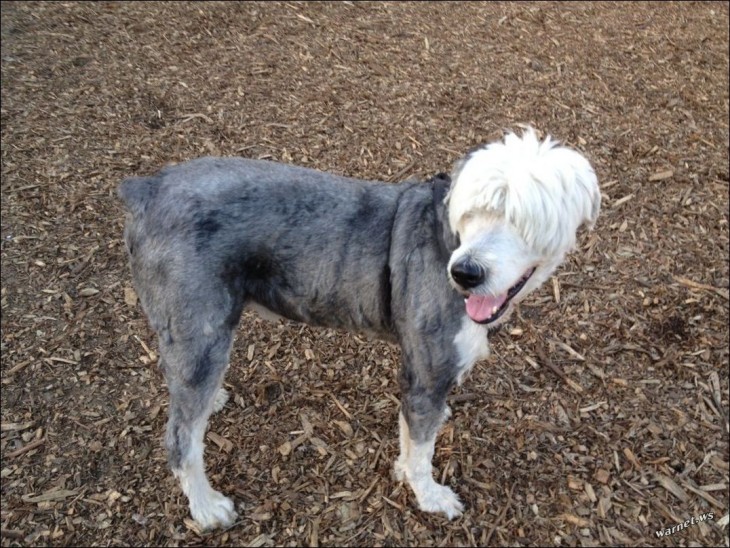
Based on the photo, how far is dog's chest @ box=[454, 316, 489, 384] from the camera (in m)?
2.93

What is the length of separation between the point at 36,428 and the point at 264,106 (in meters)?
3.44

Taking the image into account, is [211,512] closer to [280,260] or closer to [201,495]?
[201,495]

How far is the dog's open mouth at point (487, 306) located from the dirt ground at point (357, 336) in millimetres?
1454

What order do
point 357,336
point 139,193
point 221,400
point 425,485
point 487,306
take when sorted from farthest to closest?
A: point 357,336
point 221,400
point 425,485
point 139,193
point 487,306

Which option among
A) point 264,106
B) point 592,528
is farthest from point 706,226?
point 264,106

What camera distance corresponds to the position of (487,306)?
2746 mm

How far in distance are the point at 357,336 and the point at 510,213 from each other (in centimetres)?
210

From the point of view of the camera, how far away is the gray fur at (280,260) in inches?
113

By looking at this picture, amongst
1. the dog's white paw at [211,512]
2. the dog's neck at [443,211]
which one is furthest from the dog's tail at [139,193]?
the dog's white paw at [211,512]

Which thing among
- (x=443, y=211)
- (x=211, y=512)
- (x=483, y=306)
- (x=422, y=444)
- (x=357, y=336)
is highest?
(x=443, y=211)

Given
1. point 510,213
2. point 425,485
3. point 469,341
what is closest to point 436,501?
point 425,485

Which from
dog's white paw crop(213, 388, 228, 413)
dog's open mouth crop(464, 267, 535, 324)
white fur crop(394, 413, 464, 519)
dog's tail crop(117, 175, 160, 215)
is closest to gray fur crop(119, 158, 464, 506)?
dog's tail crop(117, 175, 160, 215)

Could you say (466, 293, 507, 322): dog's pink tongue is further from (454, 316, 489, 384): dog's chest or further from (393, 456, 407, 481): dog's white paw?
(393, 456, 407, 481): dog's white paw

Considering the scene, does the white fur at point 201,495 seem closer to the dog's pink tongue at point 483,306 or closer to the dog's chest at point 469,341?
the dog's chest at point 469,341
